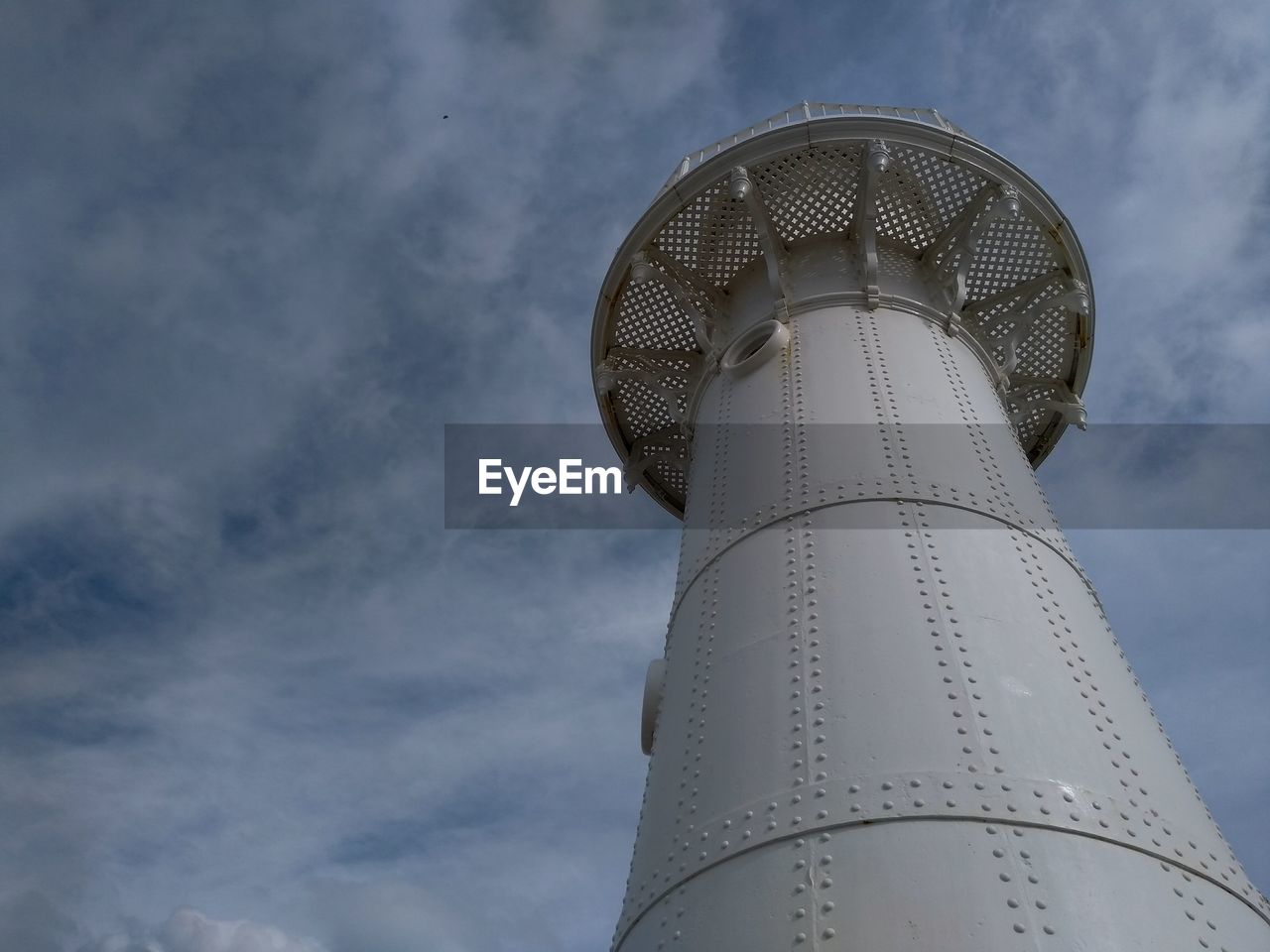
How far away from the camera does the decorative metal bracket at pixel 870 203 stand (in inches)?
434

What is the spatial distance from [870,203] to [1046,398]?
4941 mm

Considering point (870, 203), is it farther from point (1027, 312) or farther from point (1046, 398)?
point (1046, 398)

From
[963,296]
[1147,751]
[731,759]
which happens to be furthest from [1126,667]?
[963,296]

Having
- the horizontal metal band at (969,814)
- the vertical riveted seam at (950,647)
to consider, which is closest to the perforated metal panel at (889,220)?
the vertical riveted seam at (950,647)

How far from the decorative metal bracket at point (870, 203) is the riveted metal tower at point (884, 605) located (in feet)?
0.16

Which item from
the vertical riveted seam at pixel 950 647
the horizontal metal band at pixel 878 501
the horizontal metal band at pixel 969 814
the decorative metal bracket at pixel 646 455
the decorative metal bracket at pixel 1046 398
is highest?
the decorative metal bracket at pixel 646 455

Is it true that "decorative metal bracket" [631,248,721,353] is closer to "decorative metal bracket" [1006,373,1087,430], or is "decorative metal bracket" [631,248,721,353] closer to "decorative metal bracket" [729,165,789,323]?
"decorative metal bracket" [729,165,789,323]

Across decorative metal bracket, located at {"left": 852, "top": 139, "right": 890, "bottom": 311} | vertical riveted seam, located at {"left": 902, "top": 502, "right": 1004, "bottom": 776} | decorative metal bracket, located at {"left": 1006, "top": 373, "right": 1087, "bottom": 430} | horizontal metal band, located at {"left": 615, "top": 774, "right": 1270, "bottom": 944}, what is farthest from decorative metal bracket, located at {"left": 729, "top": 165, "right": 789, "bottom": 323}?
horizontal metal band, located at {"left": 615, "top": 774, "right": 1270, "bottom": 944}

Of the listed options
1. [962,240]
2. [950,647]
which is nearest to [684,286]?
[962,240]

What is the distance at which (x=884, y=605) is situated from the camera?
6.86 m

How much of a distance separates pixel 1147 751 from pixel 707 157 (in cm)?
927

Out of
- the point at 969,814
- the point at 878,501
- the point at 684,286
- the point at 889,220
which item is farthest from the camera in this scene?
the point at 684,286

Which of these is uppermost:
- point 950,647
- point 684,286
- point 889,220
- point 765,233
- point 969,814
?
point 684,286

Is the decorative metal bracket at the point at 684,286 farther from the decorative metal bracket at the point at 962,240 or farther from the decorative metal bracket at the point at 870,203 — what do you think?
the decorative metal bracket at the point at 962,240
